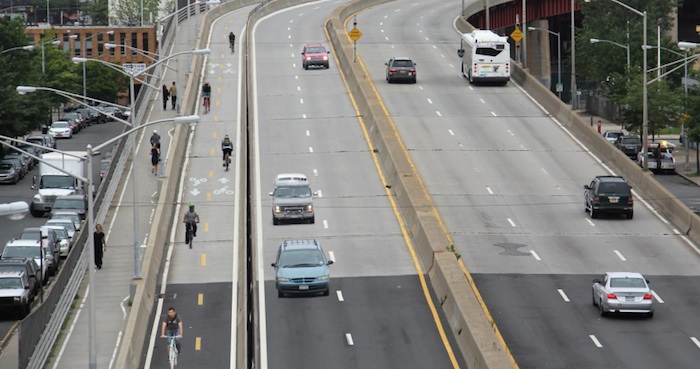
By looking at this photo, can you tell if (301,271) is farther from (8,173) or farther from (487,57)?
(487,57)

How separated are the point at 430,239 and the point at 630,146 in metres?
37.4

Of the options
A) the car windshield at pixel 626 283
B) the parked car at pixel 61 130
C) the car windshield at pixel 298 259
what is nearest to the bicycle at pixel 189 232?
the car windshield at pixel 298 259

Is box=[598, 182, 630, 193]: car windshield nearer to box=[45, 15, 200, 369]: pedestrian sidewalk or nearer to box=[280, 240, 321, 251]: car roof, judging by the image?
box=[280, 240, 321, 251]: car roof

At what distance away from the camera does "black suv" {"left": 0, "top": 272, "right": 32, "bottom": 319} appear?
145 ft

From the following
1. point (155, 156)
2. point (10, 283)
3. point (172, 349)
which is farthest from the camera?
point (155, 156)

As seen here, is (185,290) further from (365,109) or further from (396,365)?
(365,109)

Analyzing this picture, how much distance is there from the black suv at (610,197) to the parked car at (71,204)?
73.0 feet

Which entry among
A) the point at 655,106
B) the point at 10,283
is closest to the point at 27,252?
the point at 10,283

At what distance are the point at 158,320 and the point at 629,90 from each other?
55869 mm

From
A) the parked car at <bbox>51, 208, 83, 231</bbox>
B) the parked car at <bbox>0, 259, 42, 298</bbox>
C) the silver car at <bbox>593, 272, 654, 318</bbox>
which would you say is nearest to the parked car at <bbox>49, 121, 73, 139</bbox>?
the parked car at <bbox>51, 208, 83, 231</bbox>

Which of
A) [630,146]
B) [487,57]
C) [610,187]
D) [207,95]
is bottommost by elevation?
[610,187]

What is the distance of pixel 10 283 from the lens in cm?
4472

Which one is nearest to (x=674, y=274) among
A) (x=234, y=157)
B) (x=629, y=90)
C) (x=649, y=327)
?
(x=649, y=327)

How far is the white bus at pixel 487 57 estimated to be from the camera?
81.4m
